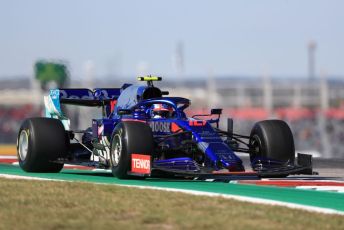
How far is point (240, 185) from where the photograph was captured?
14.0 meters

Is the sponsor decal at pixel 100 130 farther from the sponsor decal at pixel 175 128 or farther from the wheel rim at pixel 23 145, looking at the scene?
the sponsor decal at pixel 175 128

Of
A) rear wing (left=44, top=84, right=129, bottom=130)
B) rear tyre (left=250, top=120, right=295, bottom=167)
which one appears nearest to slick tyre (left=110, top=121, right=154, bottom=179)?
rear tyre (left=250, top=120, right=295, bottom=167)

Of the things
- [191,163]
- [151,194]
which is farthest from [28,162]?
[151,194]

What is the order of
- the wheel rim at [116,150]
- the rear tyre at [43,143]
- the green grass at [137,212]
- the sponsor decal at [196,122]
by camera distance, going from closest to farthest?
the green grass at [137,212], the wheel rim at [116,150], the sponsor decal at [196,122], the rear tyre at [43,143]

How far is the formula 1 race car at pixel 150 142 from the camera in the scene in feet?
A: 47.3

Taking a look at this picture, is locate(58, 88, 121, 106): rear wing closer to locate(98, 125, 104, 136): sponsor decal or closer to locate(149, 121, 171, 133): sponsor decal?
locate(98, 125, 104, 136): sponsor decal

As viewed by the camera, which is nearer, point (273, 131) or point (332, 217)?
point (332, 217)

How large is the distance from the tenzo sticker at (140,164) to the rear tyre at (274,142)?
7.73 feet

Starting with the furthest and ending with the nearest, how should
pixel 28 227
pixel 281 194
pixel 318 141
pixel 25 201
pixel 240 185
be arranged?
pixel 318 141 → pixel 240 185 → pixel 281 194 → pixel 25 201 → pixel 28 227

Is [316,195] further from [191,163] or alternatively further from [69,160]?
[69,160]

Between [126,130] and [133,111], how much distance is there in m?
1.97

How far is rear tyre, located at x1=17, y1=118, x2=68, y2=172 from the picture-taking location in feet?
53.7

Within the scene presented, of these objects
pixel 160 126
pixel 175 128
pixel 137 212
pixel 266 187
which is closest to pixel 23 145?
pixel 160 126

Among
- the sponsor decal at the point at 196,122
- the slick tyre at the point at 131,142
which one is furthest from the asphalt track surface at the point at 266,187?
the sponsor decal at the point at 196,122
